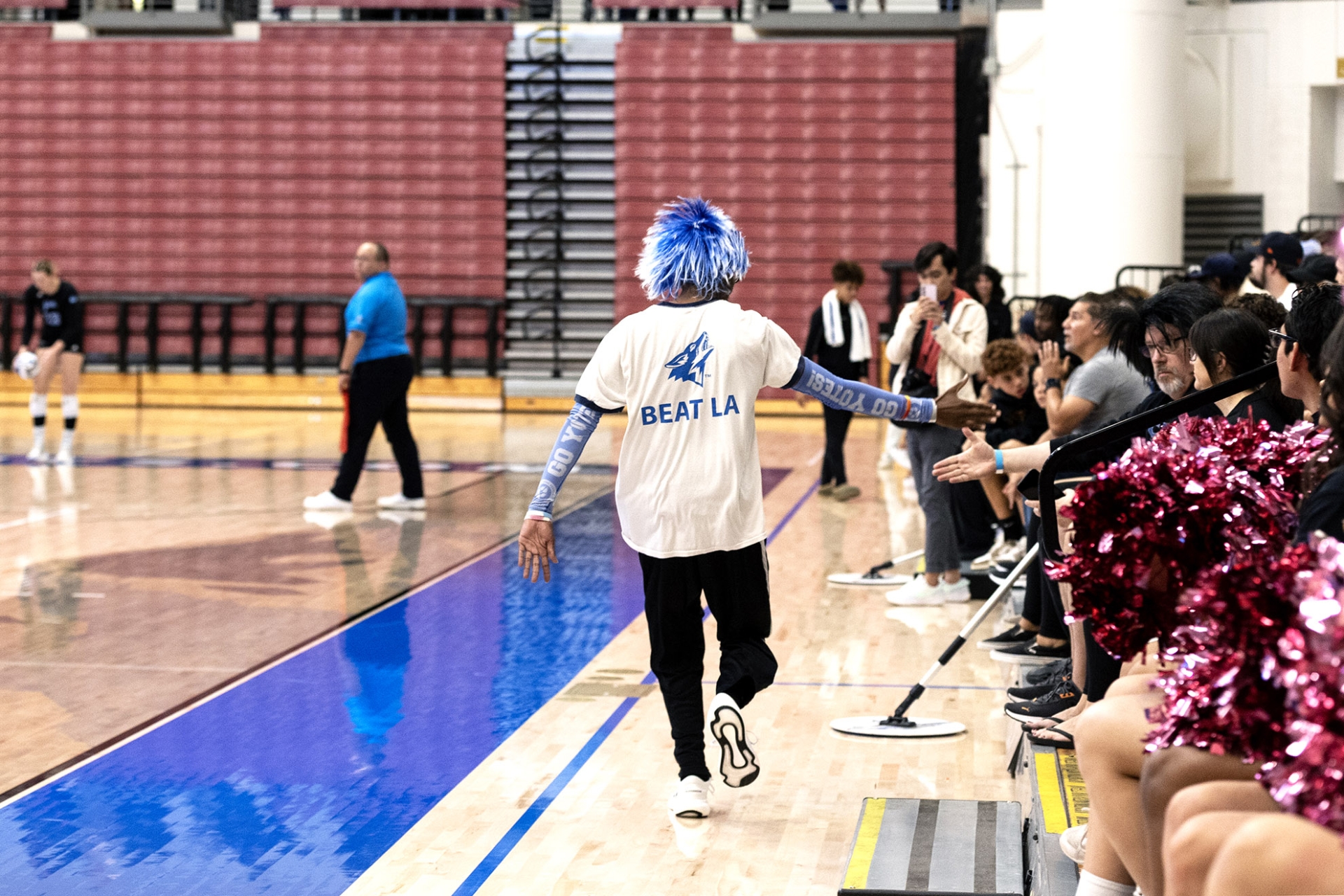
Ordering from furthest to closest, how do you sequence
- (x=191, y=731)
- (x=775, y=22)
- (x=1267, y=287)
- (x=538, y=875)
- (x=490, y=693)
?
(x=775, y=22), (x=1267, y=287), (x=490, y=693), (x=191, y=731), (x=538, y=875)

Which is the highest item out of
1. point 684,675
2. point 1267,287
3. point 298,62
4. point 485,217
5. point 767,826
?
point 298,62

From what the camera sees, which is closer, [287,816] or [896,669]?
[287,816]

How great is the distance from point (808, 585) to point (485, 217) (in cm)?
1218

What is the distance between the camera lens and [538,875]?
3.59m

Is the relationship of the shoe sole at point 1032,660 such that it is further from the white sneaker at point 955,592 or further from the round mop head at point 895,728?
the white sneaker at point 955,592

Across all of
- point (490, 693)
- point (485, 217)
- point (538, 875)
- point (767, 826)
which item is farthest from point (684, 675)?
point (485, 217)

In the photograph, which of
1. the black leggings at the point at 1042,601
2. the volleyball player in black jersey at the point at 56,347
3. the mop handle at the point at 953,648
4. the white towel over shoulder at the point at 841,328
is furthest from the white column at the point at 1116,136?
the mop handle at the point at 953,648

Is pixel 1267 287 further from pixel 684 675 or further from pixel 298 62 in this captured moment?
pixel 298 62

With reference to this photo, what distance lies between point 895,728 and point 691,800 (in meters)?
1.01

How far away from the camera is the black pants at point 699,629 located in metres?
4.07

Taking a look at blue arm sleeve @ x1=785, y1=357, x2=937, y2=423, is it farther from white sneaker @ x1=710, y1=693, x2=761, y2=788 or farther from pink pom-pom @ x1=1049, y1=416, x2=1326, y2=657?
pink pom-pom @ x1=1049, y1=416, x2=1326, y2=657

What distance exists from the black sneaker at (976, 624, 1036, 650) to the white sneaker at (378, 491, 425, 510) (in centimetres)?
466

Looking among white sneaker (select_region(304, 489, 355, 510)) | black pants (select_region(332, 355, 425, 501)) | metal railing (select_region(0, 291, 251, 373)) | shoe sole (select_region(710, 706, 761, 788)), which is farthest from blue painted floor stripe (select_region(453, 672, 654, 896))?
metal railing (select_region(0, 291, 251, 373))

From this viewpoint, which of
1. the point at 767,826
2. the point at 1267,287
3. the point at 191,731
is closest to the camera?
the point at 767,826
